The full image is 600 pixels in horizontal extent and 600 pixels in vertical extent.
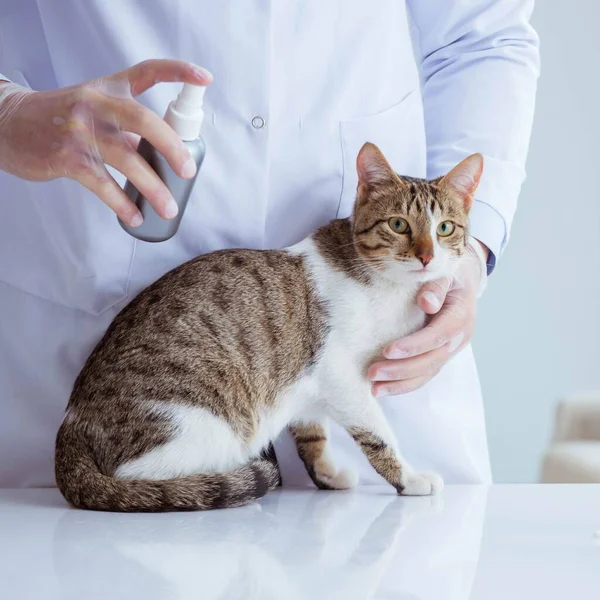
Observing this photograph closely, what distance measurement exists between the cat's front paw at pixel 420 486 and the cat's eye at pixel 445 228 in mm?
292

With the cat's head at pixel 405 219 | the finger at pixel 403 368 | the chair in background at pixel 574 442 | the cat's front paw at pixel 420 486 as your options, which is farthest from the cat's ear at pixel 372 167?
the chair in background at pixel 574 442

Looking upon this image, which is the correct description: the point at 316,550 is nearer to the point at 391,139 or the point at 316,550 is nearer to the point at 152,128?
the point at 152,128

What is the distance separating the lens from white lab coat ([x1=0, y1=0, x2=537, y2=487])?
1.00 m

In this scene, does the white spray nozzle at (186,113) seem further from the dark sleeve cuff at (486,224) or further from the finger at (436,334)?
the dark sleeve cuff at (486,224)

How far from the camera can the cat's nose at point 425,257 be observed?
39.4 inches

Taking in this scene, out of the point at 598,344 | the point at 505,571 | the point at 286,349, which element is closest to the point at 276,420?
the point at 286,349

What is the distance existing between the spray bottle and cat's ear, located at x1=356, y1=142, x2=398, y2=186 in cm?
25

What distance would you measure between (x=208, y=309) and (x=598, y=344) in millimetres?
2309

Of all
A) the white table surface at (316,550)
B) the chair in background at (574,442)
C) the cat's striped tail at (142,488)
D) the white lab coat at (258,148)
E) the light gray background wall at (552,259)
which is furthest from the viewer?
the light gray background wall at (552,259)

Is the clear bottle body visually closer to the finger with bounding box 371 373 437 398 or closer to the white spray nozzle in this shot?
the white spray nozzle

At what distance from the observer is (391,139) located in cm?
112

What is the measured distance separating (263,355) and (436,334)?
0.20m

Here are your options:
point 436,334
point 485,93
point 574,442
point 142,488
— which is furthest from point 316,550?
point 574,442

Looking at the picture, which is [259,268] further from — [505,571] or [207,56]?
[505,571]
